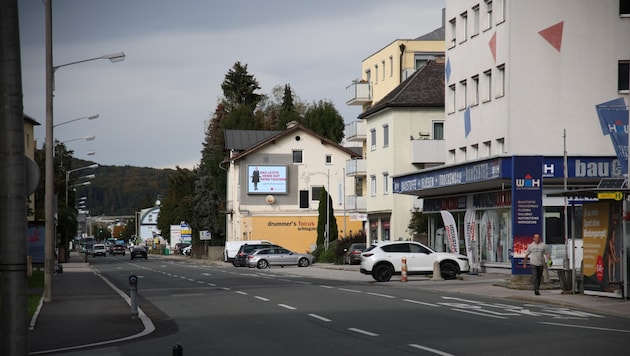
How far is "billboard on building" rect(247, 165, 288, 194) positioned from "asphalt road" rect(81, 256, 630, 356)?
58.8m

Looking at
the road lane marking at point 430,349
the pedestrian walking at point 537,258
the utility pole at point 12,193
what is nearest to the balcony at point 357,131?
the pedestrian walking at point 537,258

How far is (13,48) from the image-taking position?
29.7 feet

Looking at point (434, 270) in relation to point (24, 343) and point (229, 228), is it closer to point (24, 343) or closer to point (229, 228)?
point (24, 343)

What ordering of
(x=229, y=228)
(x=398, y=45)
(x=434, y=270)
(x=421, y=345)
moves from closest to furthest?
(x=421, y=345) < (x=434, y=270) < (x=398, y=45) < (x=229, y=228)

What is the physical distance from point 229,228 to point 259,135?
379 inches

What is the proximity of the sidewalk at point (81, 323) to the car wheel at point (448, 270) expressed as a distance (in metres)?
13.8

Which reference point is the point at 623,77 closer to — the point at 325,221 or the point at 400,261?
the point at 400,261

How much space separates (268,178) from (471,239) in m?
44.5

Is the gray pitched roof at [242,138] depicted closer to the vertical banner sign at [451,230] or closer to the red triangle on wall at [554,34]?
the vertical banner sign at [451,230]

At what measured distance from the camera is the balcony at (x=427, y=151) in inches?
2282

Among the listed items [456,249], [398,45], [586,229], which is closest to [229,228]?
[398,45]

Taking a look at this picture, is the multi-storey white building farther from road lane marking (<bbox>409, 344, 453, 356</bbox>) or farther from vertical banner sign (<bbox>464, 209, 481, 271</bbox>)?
road lane marking (<bbox>409, 344, 453, 356</bbox>)

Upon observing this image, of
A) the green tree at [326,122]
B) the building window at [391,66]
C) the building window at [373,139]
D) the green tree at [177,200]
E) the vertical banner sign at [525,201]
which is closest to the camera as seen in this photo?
the vertical banner sign at [525,201]

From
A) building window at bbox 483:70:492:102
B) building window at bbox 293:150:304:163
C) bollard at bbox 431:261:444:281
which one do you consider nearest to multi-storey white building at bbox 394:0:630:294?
building window at bbox 483:70:492:102
